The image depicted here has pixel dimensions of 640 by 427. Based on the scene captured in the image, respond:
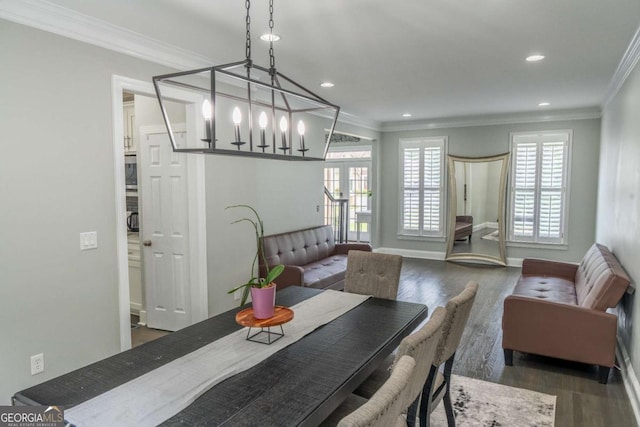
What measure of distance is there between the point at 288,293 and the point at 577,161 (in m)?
6.04

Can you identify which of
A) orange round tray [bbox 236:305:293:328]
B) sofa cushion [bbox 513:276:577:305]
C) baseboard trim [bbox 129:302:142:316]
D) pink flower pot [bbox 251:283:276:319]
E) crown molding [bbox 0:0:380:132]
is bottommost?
baseboard trim [bbox 129:302:142:316]

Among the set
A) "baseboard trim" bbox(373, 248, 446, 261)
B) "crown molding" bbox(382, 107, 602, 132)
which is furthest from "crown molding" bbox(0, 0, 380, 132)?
"baseboard trim" bbox(373, 248, 446, 261)

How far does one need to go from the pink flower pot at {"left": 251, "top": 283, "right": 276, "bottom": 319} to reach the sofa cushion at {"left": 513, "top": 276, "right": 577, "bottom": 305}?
2.76 meters

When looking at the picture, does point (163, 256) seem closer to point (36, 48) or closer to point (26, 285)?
point (26, 285)

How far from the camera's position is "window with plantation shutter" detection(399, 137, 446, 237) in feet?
25.9

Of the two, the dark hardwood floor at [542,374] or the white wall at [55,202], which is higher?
the white wall at [55,202]

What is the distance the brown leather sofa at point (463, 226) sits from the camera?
7738mm

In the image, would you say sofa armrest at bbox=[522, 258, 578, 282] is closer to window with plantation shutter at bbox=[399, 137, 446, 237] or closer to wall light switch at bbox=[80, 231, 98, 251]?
window with plantation shutter at bbox=[399, 137, 446, 237]

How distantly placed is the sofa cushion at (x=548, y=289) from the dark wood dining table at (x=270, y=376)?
220 centimetres

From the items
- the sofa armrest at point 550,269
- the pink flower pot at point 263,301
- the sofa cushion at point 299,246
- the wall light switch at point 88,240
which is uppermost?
the wall light switch at point 88,240

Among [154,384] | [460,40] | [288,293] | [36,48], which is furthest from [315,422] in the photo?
[460,40]

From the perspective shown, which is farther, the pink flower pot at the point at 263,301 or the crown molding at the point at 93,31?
the crown molding at the point at 93,31

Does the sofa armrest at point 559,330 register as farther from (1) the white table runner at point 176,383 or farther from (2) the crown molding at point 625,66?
(2) the crown molding at point 625,66

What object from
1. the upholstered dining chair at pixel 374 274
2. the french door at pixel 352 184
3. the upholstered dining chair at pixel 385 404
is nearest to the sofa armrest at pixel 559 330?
the upholstered dining chair at pixel 374 274
